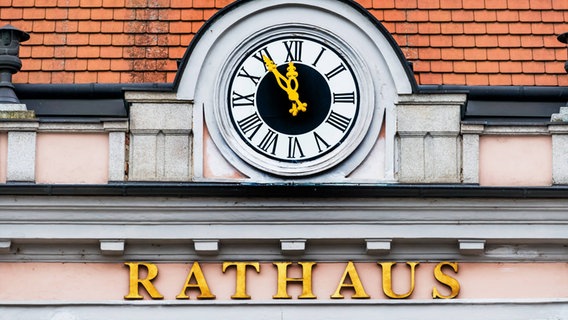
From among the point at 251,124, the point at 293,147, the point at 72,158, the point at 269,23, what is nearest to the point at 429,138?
the point at 293,147

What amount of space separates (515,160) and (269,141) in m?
2.93

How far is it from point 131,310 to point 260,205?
1.94 metres

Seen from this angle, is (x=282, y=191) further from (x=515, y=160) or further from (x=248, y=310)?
(x=515, y=160)

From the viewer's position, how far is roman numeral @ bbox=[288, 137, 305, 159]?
86.2ft

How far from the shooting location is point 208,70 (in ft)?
86.8

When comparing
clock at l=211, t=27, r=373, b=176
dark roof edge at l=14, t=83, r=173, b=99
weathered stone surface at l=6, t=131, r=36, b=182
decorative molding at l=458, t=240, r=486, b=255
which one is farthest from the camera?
dark roof edge at l=14, t=83, r=173, b=99

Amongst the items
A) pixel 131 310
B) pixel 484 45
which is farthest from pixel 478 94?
pixel 131 310

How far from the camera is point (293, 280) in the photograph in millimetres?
25844

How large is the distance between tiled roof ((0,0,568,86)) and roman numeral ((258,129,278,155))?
5.71 ft

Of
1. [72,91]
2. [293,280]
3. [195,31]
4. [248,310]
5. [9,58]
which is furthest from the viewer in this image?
[195,31]

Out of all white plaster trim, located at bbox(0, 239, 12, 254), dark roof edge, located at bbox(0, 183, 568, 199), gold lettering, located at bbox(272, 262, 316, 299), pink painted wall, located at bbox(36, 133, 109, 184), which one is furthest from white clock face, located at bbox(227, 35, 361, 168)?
white plaster trim, located at bbox(0, 239, 12, 254)

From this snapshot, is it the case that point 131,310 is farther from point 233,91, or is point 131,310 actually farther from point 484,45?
point 484,45

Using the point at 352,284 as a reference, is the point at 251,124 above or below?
above

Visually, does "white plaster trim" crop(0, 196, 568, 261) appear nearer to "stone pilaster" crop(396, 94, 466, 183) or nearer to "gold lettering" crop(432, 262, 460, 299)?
"gold lettering" crop(432, 262, 460, 299)
